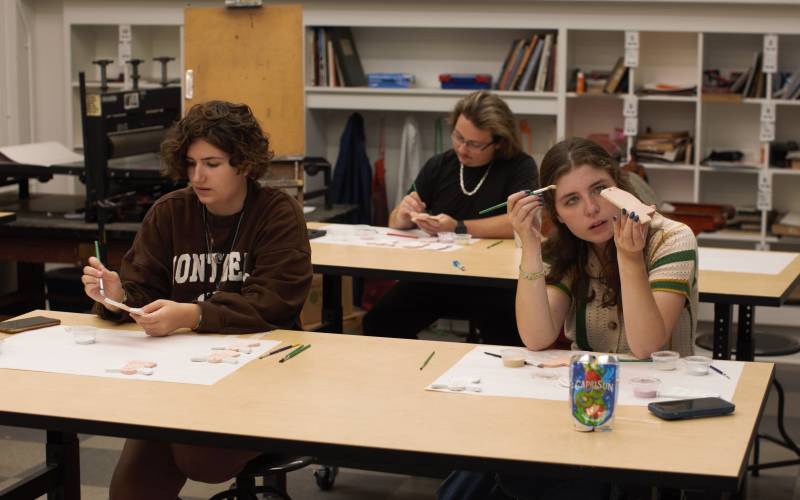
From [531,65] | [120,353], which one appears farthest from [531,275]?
[531,65]

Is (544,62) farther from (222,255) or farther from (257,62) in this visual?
(222,255)

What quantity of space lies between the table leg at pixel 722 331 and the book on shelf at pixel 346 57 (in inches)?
140

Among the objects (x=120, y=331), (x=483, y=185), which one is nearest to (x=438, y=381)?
(x=120, y=331)

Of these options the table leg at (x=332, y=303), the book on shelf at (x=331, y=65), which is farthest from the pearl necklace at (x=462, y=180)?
the book on shelf at (x=331, y=65)

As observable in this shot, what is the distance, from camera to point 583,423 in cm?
199

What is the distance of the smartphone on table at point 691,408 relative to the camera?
2.05 m

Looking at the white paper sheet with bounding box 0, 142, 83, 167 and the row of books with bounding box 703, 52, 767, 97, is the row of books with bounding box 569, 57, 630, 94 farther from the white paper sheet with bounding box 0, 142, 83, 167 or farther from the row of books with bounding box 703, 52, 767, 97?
the white paper sheet with bounding box 0, 142, 83, 167

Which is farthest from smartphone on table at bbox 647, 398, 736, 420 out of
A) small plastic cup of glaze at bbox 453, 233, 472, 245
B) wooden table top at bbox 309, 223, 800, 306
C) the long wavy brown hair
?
small plastic cup of glaze at bbox 453, 233, 472, 245

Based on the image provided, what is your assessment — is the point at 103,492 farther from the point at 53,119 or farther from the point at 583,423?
the point at 53,119

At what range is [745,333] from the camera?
11.3 ft

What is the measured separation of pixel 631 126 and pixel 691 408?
4.14 meters

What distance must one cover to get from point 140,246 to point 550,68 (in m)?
3.74

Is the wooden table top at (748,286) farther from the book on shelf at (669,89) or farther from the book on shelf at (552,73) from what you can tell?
the book on shelf at (552,73)

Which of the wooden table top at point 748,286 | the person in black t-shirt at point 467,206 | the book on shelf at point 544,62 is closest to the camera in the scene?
the wooden table top at point 748,286
